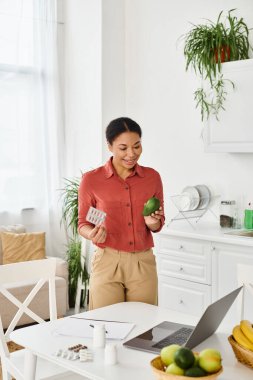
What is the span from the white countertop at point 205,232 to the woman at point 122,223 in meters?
1.08

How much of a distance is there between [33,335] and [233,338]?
746 mm

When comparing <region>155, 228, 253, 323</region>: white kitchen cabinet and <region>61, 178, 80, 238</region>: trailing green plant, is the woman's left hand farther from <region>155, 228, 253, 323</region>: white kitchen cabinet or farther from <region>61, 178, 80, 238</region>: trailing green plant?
<region>61, 178, 80, 238</region>: trailing green plant

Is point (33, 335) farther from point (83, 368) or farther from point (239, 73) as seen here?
point (239, 73)

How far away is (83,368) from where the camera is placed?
5.99 ft

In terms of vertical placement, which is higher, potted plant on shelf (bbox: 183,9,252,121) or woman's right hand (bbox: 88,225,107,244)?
potted plant on shelf (bbox: 183,9,252,121)

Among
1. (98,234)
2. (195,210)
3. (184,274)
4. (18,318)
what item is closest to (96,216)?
(98,234)

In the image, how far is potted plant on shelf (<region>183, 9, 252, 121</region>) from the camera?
13.3 ft

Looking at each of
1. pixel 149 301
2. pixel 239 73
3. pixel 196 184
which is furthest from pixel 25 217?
pixel 149 301

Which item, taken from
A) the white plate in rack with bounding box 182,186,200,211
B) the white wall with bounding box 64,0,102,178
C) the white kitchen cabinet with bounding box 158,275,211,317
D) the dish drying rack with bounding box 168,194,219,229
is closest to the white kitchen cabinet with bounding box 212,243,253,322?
the white kitchen cabinet with bounding box 158,275,211,317

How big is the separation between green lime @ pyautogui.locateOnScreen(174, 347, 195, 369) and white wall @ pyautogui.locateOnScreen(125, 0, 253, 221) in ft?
9.34

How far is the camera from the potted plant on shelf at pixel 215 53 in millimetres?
4039

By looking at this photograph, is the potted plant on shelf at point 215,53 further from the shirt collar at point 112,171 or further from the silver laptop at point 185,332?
the silver laptop at point 185,332

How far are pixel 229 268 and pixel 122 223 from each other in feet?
4.28

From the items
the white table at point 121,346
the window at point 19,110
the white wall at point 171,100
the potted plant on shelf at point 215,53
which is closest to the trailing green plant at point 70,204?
the window at point 19,110
